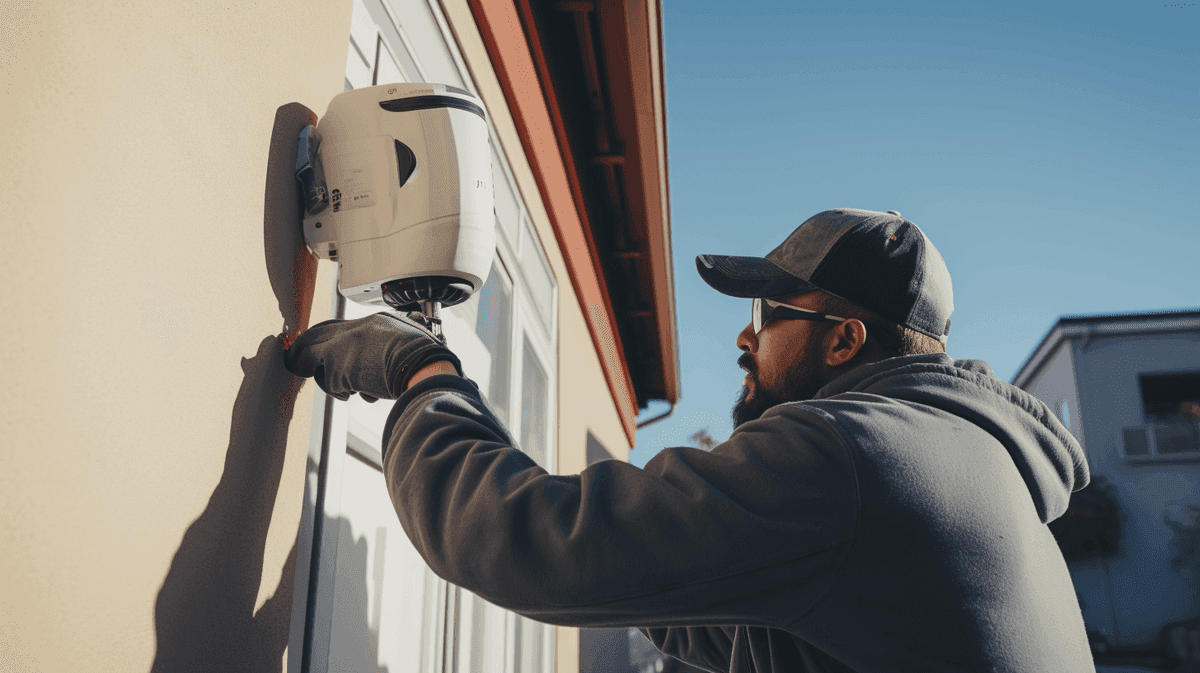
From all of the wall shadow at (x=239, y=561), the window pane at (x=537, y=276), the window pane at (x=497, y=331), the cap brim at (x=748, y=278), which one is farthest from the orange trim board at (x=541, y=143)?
the wall shadow at (x=239, y=561)

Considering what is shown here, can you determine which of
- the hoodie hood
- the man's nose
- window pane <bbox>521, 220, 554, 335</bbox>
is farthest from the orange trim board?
the hoodie hood

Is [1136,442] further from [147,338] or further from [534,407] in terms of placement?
[147,338]

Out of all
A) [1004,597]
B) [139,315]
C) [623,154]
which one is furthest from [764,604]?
[623,154]

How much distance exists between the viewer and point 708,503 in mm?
991

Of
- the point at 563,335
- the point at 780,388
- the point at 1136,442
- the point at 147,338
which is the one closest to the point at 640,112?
the point at 563,335

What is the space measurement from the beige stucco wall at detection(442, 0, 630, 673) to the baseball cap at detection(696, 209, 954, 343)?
1.48 m

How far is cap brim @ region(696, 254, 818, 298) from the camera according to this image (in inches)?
63.0

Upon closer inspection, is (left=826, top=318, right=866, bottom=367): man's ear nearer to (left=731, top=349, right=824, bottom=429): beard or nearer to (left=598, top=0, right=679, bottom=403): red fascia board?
(left=731, top=349, right=824, bottom=429): beard

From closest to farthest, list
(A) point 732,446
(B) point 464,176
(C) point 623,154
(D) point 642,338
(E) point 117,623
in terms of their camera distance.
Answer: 1. (E) point 117,623
2. (A) point 732,446
3. (B) point 464,176
4. (C) point 623,154
5. (D) point 642,338

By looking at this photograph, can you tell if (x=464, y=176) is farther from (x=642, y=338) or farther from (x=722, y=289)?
(x=642, y=338)

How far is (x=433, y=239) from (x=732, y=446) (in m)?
0.62

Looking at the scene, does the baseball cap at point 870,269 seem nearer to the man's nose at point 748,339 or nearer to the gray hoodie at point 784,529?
the man's nose at point 748,339

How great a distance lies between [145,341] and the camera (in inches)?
36.3

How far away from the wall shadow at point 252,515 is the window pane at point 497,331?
5.13ft
